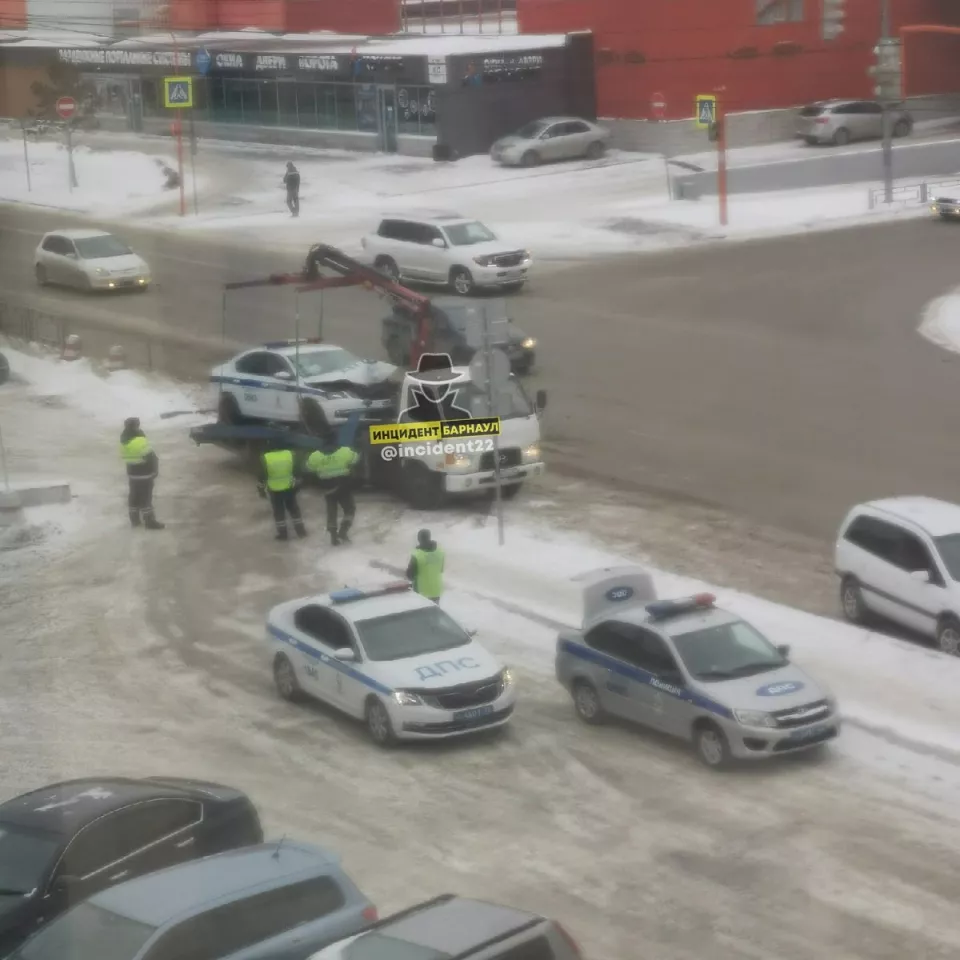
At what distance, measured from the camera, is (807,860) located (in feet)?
38.9

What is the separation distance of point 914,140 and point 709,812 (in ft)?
139

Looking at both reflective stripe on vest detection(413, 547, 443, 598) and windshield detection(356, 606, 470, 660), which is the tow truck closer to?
→ reflective stripe on vest detection(413, 547, 443, 598)

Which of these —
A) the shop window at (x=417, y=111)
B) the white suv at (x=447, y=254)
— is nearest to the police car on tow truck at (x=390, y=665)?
the white suv at (x=447, y=254)

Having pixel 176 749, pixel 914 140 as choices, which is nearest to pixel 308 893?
pixel 176 749

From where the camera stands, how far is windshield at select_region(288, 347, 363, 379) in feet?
78.4

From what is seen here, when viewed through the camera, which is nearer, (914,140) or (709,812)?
(709,812)

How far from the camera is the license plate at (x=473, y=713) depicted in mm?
14384

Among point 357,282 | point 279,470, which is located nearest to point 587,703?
point 279,470

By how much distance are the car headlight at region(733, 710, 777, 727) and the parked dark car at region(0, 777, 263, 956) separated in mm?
4254

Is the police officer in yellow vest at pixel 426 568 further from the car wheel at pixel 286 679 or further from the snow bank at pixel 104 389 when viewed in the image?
the snow bank at pixel 104 389

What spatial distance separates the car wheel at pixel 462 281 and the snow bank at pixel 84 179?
15689 millimetres

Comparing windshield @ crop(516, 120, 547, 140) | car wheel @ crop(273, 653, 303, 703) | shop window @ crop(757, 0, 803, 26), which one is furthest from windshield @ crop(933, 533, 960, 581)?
shop window @ crop(757, 0, 803, 26)

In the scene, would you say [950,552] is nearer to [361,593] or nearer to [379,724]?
[361,593]

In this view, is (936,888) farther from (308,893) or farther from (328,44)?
(328,44)
